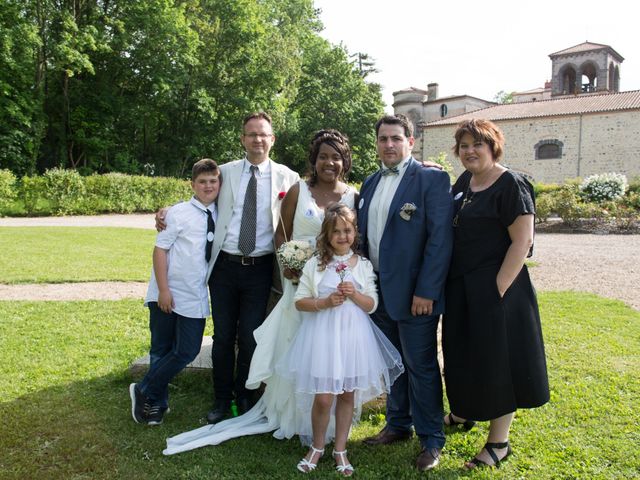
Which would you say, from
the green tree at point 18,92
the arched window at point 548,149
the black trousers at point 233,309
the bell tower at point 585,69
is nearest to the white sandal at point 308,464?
the black trousers at point 233,309

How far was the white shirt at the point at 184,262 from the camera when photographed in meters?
3.84

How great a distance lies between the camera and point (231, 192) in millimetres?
4043

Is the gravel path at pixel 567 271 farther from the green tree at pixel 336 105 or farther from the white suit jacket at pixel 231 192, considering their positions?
the green tree at pixel 336 105

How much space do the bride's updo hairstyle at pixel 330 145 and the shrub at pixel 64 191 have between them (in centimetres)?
1959

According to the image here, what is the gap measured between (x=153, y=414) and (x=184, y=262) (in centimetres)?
119

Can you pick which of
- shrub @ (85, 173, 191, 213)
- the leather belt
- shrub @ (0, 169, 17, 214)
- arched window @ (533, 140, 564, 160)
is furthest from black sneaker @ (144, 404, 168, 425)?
arched window @ (533, 140, 564, 160)

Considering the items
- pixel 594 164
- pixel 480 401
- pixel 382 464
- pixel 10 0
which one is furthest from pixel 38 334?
pixel 594 164

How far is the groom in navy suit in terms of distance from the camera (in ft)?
10.7

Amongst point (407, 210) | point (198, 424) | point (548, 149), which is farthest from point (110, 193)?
point (548, 149)

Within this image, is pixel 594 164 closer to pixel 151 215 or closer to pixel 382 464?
pixel 151 215

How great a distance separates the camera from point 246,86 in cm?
2989

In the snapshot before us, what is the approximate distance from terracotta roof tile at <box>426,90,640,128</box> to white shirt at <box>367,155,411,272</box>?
111ft

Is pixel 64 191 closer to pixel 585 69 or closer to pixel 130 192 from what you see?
pixel 130 192

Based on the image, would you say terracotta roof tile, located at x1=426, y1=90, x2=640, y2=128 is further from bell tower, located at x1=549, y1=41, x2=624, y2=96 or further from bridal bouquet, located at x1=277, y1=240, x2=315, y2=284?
bridal bouquet, located at x1=277, y1=240, x2=315, y2=284
